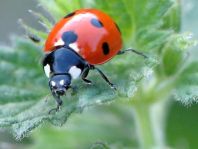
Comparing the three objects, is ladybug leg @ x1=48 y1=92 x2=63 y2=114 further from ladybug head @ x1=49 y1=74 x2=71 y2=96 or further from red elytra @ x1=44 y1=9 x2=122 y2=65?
red elytra @ x1=44 y1=9 x2=122 y2=65

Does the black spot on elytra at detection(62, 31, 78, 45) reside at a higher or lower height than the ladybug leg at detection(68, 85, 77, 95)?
higher

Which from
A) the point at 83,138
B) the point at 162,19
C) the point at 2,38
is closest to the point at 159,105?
the point at 83,138

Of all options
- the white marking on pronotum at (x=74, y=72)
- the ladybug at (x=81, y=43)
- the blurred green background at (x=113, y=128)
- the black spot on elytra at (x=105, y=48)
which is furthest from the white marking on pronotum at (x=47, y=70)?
the blurred green background at (x=113, y=128)

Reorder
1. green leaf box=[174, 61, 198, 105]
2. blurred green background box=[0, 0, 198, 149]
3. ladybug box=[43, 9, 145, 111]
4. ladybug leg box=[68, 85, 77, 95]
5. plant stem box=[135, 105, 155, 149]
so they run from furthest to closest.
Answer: blurred green background box=[0, 0, 198, 149]
plant stem box=[135, 105, 155, 149]
ladybug box=[43, 9, 145, 111]
ladybug leg box=[68, 85, 77, 95]
green leaf box=[174, 61, 198, 105]

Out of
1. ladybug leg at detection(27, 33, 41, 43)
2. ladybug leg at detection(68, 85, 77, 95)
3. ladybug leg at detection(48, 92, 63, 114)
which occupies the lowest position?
ladybug leg at detection(48, 92, 63, 114)

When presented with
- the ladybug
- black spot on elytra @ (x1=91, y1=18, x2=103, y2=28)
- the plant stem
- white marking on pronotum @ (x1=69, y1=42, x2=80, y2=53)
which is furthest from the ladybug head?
the plant stem

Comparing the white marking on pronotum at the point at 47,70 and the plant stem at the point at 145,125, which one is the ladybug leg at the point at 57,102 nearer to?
the white marking on pronotum at the point at 47,70

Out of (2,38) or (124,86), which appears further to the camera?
(2,38)

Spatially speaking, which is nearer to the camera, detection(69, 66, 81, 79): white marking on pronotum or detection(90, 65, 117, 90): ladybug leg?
detection(90, 65, 117, 90): ladybug leg

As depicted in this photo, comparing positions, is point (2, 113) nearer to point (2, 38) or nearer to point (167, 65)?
point (167, 65)
